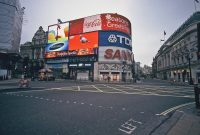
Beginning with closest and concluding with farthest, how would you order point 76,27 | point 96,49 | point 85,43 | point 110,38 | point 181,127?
1. point 181,127
2. point 96,49
3. point 110,38
4. point 85,43
5. point 76,27

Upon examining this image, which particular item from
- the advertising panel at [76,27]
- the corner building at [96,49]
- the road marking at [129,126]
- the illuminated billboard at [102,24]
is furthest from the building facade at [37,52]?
the road marking at [129,126]

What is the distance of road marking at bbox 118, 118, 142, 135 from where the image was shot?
4.05 meters

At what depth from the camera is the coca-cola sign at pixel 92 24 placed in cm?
5153

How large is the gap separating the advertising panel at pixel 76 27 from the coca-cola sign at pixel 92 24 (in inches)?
73.4

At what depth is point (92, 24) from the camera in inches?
2077

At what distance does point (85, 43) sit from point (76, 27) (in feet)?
29.1

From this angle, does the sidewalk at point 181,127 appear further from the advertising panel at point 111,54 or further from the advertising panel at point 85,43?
the advertising panel at point 85,43

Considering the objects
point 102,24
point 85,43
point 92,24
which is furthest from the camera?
point 92,24

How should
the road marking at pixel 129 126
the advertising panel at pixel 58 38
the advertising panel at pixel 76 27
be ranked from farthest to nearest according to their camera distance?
1. the advertising panel at pixel 58 38
2. the advertising panel at pixel 76 27
3. the road marking at pixel 129 126

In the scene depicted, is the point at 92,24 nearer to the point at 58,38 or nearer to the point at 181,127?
the point at 58,38

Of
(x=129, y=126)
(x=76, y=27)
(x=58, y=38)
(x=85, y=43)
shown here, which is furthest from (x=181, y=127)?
(x=58, y=38)

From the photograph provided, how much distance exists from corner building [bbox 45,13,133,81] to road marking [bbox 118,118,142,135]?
4223cm

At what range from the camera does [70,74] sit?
55250 millimetres

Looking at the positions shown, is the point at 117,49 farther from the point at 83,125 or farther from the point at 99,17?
the point at 83,125
